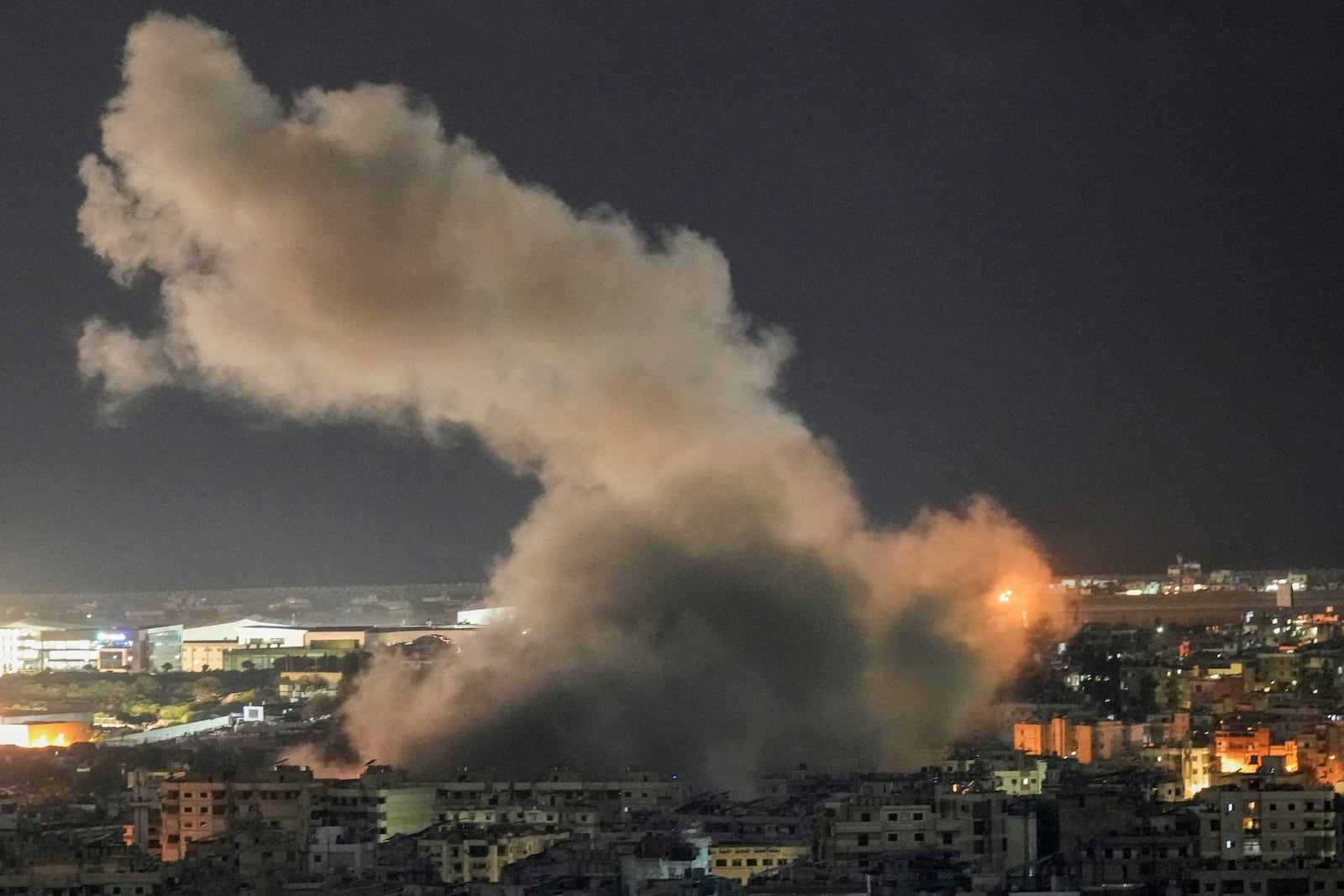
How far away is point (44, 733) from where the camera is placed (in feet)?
147

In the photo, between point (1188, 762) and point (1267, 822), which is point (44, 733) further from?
point (1267, 822)

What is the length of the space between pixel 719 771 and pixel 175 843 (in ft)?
22.6

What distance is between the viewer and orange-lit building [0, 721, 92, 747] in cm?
4431

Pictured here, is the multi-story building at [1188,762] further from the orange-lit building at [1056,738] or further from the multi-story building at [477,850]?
the multi-story building at [477,850]

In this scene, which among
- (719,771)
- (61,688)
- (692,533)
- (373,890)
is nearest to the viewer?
(373,890)

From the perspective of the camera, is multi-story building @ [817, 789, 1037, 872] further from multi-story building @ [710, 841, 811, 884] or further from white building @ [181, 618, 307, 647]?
white building @ [181, 618, 307, 647]

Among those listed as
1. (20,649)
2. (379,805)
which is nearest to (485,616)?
(20,649)

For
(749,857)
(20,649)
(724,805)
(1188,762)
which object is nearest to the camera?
(749,857)

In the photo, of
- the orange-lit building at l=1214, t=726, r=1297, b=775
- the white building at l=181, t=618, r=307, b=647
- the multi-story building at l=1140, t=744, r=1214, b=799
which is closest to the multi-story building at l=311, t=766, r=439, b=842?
the multi-story building at l=1140, t=744, r=1214, b=799

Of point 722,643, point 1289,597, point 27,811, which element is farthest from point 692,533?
point 1289,597

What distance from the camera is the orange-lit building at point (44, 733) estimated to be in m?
44.3

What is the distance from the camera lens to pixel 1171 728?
39.1 m

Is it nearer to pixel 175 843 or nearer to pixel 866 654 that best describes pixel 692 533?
pixel 866 654

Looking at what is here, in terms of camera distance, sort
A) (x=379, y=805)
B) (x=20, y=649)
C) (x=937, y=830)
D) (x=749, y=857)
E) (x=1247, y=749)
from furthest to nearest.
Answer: (x=20, y=649)
(x=1247, y=749)
(x=379, y=805)
(x=937, y=830)
(x=749, y=857)
